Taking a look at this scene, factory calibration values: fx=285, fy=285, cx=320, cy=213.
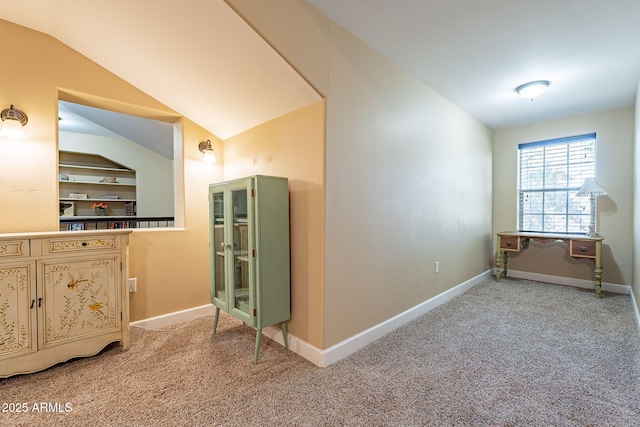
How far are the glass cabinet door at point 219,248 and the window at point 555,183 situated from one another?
14.3 ft

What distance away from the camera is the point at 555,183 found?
4.09 metres

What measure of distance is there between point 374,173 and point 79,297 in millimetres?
2335

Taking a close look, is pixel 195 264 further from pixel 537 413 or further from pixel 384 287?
pixel 537 413

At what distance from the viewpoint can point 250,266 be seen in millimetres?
2010

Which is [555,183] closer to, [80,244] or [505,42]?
[505,42]

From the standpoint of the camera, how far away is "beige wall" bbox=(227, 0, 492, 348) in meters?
1.89

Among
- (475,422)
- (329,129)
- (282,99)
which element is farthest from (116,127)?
(475,422)

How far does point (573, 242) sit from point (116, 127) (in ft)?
22.1

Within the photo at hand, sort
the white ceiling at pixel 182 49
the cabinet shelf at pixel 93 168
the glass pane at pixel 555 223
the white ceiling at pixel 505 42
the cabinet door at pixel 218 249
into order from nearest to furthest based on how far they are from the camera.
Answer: the white ceiling at pixel 182 49, the white ceiling at pixel 505 42, the cabinet door at pixel 218 249, the glass pane at pixel 555 223, the cabinet shelf at pixel 93 168

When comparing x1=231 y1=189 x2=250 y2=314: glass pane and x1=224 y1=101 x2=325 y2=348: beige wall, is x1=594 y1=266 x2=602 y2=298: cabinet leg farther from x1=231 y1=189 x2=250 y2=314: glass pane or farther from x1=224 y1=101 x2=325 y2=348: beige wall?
x1=231 y1=189 x2=250 y2=314: glass pane

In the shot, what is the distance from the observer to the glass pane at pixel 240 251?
210cm

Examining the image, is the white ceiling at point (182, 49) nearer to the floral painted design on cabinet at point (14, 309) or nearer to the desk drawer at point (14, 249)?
the desk drawer at point (14, 249)

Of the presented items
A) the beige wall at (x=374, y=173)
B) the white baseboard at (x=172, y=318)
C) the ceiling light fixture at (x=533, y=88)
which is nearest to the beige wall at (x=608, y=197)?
the ceiling light fixture at (x=533, y=88)

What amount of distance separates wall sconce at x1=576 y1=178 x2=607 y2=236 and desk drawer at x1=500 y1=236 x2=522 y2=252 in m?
0.82
